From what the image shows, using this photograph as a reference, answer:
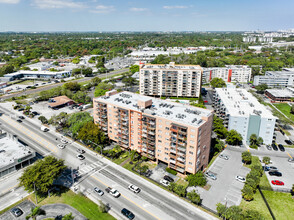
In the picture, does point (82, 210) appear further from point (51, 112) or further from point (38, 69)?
point (38, 69)

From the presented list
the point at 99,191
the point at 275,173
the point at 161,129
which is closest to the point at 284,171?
the point at 275,173

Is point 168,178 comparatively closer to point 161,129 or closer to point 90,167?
point 161,129

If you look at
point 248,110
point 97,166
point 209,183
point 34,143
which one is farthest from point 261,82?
point 34,143

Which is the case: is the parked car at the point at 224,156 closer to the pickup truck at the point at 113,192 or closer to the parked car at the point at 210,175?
the parked car at the point at 210,175

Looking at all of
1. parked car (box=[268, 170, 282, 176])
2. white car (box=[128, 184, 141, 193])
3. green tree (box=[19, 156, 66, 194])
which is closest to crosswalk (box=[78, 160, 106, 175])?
green tree (box=[19, 156, 66, 194])

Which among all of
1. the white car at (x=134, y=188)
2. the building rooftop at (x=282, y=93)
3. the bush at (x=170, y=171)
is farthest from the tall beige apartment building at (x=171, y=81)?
the white car at (x=134, y=188)

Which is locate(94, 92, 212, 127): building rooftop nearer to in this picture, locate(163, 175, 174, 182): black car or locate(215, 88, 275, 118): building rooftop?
locate(163, 175, 174, 182): black car
